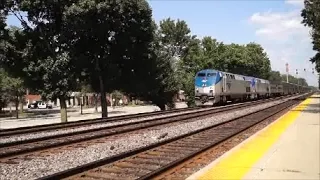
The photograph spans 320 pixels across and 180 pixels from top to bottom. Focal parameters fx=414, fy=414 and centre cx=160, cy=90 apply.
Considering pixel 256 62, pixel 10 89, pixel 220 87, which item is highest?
pixel 256 62

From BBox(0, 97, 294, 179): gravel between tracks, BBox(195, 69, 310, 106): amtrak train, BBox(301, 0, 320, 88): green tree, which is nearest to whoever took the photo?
BBox(0, 97, 294, 179): gravel between tracks

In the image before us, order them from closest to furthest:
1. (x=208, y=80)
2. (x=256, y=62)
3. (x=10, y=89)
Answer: (x=208, y=80), (x=10, y=89), (x=256, y=62)

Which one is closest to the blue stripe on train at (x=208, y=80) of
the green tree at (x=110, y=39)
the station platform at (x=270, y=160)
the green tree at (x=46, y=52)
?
the green tree at (x=110, y=39)

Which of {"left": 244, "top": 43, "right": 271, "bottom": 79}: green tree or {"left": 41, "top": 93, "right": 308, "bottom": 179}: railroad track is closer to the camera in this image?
{"left": 41, "top": 93, "right": 308, "bottom": 179}: railroad track

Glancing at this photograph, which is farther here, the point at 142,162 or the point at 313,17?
the point at 313,17

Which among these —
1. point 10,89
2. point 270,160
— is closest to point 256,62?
point 10,89

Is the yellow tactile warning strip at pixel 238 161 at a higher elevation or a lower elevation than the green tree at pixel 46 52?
lower

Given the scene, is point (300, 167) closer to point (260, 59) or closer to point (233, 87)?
point (233, 87)

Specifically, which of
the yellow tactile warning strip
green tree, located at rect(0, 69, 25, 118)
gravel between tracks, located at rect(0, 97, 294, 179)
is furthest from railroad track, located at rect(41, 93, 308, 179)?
green tree, located at rect(0, 69, 25, 118)

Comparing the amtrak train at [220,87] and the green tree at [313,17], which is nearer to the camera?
the green tree at [313,17]

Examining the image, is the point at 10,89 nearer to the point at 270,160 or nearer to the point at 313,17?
the point at 313,17

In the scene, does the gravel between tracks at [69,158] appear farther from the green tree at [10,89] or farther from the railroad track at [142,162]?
the green tree at [10,89]

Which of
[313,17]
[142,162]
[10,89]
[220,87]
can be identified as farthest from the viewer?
[10,89]

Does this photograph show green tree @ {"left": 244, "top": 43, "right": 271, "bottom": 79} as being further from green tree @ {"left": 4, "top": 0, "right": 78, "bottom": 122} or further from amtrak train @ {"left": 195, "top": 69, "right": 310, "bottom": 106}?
green tree @ {"left": 4, "top": 0, "right": 78, "bottom": 122}
